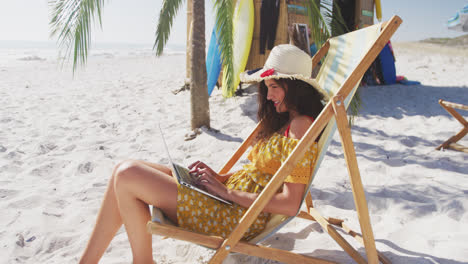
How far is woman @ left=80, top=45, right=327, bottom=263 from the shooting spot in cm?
158

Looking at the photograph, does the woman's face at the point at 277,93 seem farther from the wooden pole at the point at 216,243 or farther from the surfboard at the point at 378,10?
the surfboard at the point at 378,10

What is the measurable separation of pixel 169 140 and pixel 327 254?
2.81 m

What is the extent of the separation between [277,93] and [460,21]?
19228mm

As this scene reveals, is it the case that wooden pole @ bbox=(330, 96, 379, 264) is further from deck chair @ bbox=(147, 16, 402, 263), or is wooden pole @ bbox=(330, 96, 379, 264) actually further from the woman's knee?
the woman's knee

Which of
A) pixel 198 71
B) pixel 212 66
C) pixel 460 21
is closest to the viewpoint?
pixel 198 71

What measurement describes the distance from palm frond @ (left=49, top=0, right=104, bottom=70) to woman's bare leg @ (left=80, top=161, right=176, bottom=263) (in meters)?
2.27

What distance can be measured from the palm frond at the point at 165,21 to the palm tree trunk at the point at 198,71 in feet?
1.13

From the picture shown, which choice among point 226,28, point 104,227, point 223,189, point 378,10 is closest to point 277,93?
point 223,189

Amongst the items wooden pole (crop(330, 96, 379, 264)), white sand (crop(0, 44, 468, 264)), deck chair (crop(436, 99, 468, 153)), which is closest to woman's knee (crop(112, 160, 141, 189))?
white sand (crop(0, 44, 468, 264))

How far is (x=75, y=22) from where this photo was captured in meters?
3.48

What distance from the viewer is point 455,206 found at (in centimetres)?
236

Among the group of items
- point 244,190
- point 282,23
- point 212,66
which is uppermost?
point 282,23

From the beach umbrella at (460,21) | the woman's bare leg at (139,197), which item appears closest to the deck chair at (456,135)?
the woman's bare leg at (139,197)

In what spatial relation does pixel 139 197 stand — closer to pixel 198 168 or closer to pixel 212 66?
pixel 198 168
